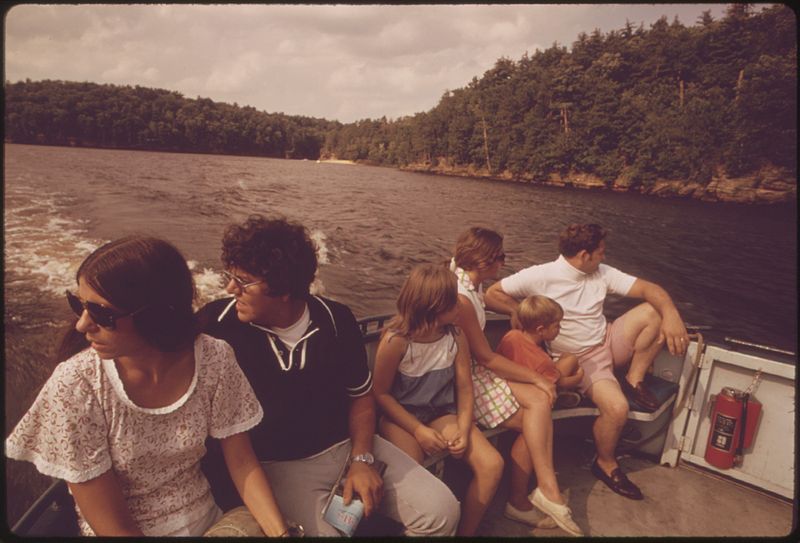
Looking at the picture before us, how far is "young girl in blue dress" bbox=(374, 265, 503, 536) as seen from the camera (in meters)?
2.31

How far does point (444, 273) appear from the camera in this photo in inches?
92.5

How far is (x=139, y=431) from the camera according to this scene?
138cm

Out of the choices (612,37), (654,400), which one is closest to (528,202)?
(654,400)

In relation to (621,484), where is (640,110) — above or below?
above

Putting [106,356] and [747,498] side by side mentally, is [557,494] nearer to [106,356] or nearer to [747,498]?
[747,498]

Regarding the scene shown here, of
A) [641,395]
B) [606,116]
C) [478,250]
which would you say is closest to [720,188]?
[606,116]

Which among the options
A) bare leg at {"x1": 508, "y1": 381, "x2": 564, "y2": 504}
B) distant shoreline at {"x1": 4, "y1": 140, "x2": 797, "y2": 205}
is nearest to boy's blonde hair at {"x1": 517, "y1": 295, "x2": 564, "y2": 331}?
bare leg at {"x1": 508, "y1": 381, "x2": 564, "y2": 504}

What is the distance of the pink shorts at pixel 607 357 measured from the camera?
10.3 ft

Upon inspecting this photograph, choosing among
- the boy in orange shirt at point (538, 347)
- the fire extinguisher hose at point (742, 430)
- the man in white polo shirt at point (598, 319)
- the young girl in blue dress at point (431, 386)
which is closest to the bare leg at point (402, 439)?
the young girl in blue dress at point (431, 386)

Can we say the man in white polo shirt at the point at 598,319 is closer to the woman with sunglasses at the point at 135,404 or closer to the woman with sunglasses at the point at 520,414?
the woman with sunglasses at the point at 520,414

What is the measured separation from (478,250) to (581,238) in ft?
2.81

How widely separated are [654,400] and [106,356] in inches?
121

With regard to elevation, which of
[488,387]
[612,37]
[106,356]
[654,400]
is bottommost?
[654,400]

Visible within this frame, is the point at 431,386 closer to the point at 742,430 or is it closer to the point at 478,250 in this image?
the point at 478,250
